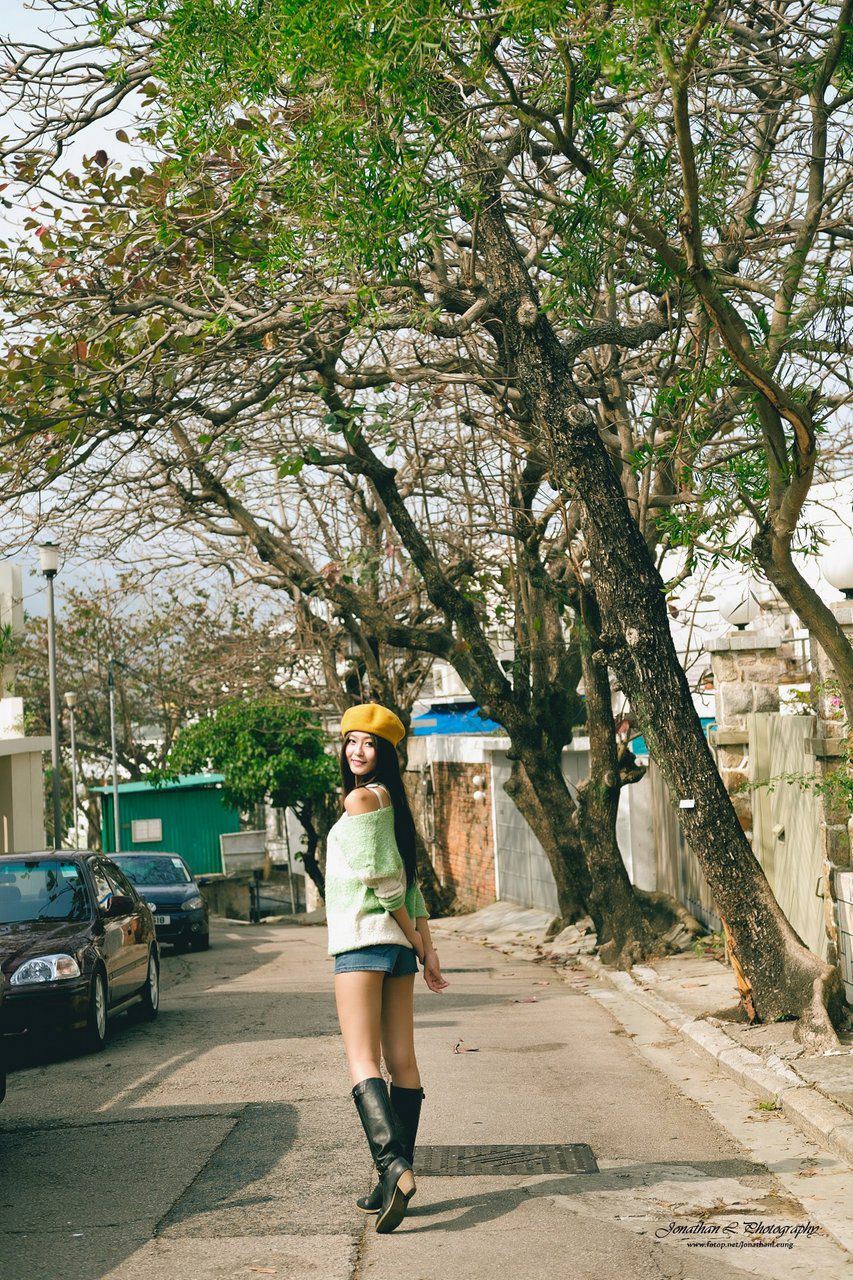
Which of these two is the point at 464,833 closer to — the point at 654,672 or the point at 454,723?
the point at 454,723

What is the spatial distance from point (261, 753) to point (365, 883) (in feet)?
83.2

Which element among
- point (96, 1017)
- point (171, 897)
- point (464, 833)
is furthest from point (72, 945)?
point (464, 833)

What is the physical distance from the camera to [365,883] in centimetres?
585

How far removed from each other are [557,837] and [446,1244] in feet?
38.6

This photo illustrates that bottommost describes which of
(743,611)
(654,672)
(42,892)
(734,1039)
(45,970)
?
(734,1039)

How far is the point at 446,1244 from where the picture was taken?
17.6 ft

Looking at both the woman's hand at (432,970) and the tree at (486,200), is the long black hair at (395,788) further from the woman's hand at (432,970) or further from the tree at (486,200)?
the tree at (486,200)

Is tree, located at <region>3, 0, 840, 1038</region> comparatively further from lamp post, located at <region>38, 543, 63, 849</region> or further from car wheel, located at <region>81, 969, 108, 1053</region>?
lamp post, located at <region>38, 543, 63, 849</region>

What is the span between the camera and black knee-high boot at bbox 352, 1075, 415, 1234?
5391mm

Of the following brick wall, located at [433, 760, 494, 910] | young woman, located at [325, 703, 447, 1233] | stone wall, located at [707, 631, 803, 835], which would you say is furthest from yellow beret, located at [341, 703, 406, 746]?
brick wall, located at [433, 760, 494, 910]

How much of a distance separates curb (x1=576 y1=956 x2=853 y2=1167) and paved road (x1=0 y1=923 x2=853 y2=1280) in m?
0.12

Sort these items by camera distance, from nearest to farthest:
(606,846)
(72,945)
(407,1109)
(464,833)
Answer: (407,1109), (72,945), (606,846), (464,833)

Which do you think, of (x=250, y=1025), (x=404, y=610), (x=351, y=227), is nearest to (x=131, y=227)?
(x=351, y=227)

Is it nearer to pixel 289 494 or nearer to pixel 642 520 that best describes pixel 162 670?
pixel 289 494
